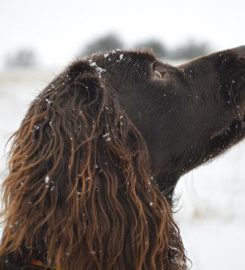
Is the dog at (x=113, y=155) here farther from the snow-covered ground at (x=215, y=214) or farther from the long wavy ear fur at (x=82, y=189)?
the snow-covered ground at (x=215, y=214)

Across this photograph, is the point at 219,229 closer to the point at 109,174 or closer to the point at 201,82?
the point at 201,82

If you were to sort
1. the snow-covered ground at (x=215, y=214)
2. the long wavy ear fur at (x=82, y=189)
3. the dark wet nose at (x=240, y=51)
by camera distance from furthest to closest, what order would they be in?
the snow-covered ground at (x=215, y=214) < the dark wet nose at (x=240, y=51) < the long wavy ear fur at (x=82, y=189)

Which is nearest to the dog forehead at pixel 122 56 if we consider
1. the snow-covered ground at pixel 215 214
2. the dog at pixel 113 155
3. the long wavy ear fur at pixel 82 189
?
the dog at pixel 113 155

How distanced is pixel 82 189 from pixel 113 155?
10.4 inches

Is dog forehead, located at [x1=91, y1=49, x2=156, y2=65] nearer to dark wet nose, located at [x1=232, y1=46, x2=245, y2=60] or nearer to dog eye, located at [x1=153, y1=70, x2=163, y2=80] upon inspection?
dog eye, located at [x1=153, y1=70, x2=163, y2=80]

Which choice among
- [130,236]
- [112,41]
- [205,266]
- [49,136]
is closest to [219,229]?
[205,266]

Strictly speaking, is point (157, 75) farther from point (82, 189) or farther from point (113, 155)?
point (82, 189)

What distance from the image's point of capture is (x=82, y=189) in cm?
255

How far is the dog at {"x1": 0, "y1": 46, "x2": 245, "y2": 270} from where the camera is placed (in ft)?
8.33

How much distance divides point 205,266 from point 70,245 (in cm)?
237

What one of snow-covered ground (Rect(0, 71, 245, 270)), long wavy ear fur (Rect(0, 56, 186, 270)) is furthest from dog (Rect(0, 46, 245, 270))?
snow-covered ground (Rect(0, 71, 245, 270))

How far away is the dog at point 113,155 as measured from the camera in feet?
8.33

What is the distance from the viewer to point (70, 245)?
99.3 inches

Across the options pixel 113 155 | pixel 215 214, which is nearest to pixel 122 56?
pixel 113 155
